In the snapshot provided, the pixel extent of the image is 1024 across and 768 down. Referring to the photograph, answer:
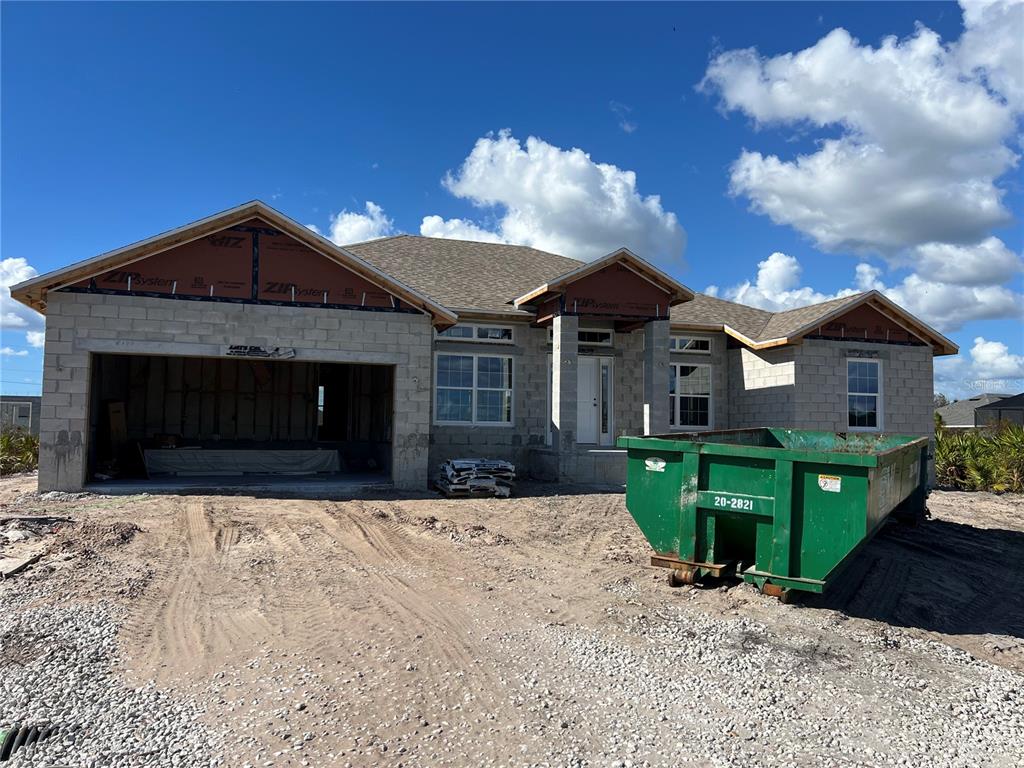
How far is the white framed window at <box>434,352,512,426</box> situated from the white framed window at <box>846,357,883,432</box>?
8.80 m

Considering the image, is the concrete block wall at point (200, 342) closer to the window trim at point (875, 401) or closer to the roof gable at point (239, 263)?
the roof gable at point (239, 263)

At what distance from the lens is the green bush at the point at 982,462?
17422mm

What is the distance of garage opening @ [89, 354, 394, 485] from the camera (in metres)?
17.1

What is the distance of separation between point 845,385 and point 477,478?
Result: 10227 mm

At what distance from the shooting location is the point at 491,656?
5.36m

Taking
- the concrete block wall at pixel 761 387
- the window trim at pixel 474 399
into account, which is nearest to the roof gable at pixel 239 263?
the window trim at pixel 474 399

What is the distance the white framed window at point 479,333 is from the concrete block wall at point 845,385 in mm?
7227

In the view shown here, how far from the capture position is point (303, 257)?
1391 centimetres

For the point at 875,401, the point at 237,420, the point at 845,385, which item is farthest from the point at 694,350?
the point at 237,420

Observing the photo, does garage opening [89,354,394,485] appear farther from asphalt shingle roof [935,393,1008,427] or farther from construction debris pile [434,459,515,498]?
asphalt shingle roof [935,393,1008,427]

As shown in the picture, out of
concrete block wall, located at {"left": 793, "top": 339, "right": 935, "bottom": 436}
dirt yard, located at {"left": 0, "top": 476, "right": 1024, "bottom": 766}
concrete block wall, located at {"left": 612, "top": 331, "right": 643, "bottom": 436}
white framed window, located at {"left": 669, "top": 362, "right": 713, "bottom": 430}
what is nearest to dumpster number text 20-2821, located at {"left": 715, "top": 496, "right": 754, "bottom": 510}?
dirt yard, located at {"left": 0, "top": 476, "right": 1024, "bottom": 766}

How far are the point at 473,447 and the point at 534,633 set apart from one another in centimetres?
1086

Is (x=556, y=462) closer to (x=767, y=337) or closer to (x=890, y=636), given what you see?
(x=767, y=337)

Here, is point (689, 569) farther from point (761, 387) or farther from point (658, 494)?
point (761, 387)
